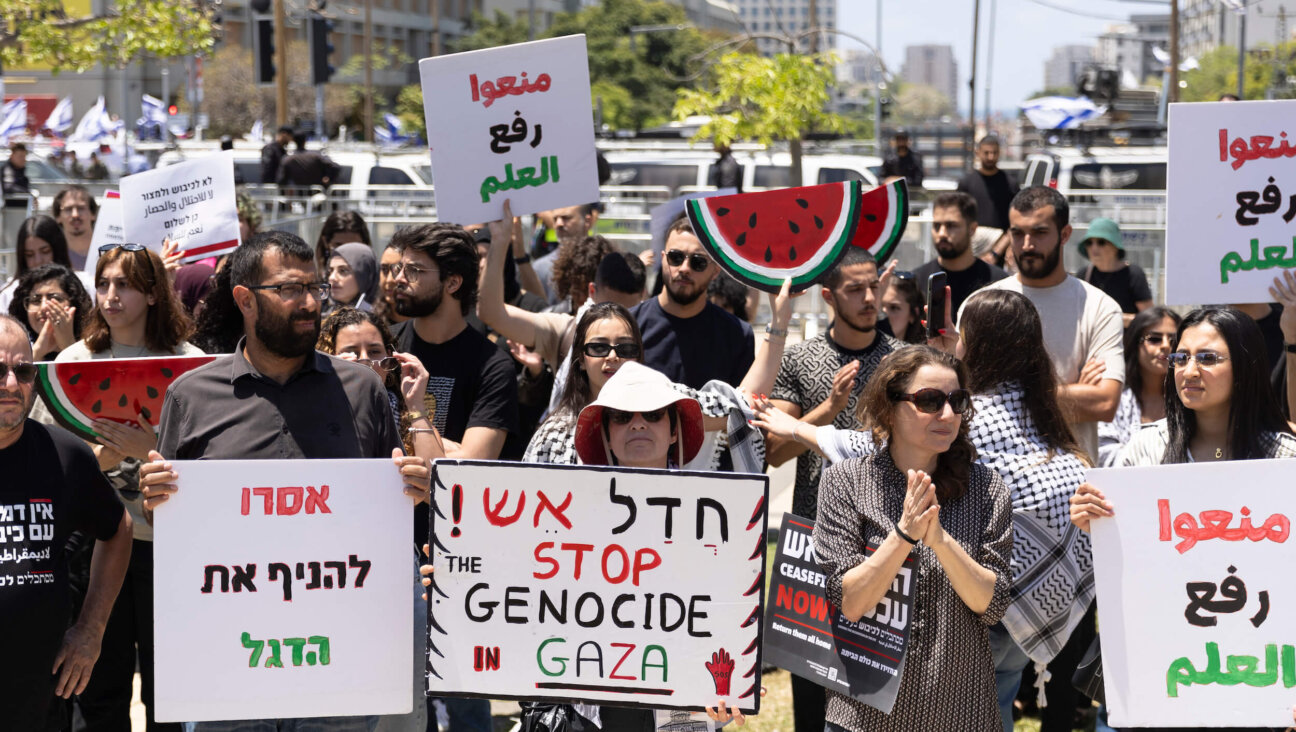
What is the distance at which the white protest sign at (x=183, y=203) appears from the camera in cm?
692

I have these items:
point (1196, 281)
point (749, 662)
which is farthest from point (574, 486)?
point (1196, 281)

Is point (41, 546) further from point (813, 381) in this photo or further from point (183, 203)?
point (183, 203)

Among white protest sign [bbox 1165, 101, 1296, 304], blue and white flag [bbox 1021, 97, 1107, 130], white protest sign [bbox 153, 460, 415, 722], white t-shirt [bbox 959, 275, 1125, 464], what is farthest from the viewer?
blue and white flag [bbox 1021, 97, 1107, 130]

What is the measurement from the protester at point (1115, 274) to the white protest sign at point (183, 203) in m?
4.63

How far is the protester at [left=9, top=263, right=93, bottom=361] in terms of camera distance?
18.4 feet

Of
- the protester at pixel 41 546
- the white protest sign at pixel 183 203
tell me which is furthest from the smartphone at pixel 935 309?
the white protest sign at pixel 183 203

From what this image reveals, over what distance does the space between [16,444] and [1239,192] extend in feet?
13.5

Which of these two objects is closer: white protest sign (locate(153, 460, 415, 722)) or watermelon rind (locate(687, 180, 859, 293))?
white protest sign (locate(153, 460, 415, 722))

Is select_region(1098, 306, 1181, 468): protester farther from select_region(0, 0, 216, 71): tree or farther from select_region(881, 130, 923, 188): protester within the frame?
select_region(0, 0, 216, 71): tree

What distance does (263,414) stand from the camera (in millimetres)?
3889

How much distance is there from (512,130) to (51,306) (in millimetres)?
2024

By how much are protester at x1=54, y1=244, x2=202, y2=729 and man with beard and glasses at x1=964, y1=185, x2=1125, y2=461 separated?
3.06 m

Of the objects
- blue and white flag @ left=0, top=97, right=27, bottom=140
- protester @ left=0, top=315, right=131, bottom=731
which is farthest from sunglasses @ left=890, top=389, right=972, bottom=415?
blue and white flag @ left=0, top=97, right=27, bottom=140

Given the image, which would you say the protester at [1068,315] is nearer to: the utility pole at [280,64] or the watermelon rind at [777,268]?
the watermelon rind at [777,268]
